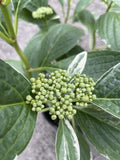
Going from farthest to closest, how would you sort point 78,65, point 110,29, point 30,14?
point 30,14 → point 110,29 → point 78,65

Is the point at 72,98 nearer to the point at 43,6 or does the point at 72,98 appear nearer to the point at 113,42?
the point at 113,42

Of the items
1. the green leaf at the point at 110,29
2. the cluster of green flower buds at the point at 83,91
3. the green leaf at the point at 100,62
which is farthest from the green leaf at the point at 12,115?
the green leaf at the point at 110,29

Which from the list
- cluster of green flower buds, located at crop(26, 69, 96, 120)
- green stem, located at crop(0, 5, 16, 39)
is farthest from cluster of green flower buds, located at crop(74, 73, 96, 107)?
green stem, located at crop(0, 5, 16, 39)

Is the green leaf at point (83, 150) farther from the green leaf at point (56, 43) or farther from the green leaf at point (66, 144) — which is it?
the green leaf at point (56, 43)

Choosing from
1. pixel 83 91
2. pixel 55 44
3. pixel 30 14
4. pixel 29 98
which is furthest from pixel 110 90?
pixel 30 14

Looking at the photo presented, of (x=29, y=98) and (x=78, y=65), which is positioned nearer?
(x=29, y=98)

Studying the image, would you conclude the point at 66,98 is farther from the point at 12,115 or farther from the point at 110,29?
the point at 110,29

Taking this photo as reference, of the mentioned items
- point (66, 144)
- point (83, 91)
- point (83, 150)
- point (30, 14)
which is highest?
point (30, 14)

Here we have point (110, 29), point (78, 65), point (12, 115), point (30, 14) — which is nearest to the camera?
point (12, 115)

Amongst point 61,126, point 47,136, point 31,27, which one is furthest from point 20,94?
point 31,27
